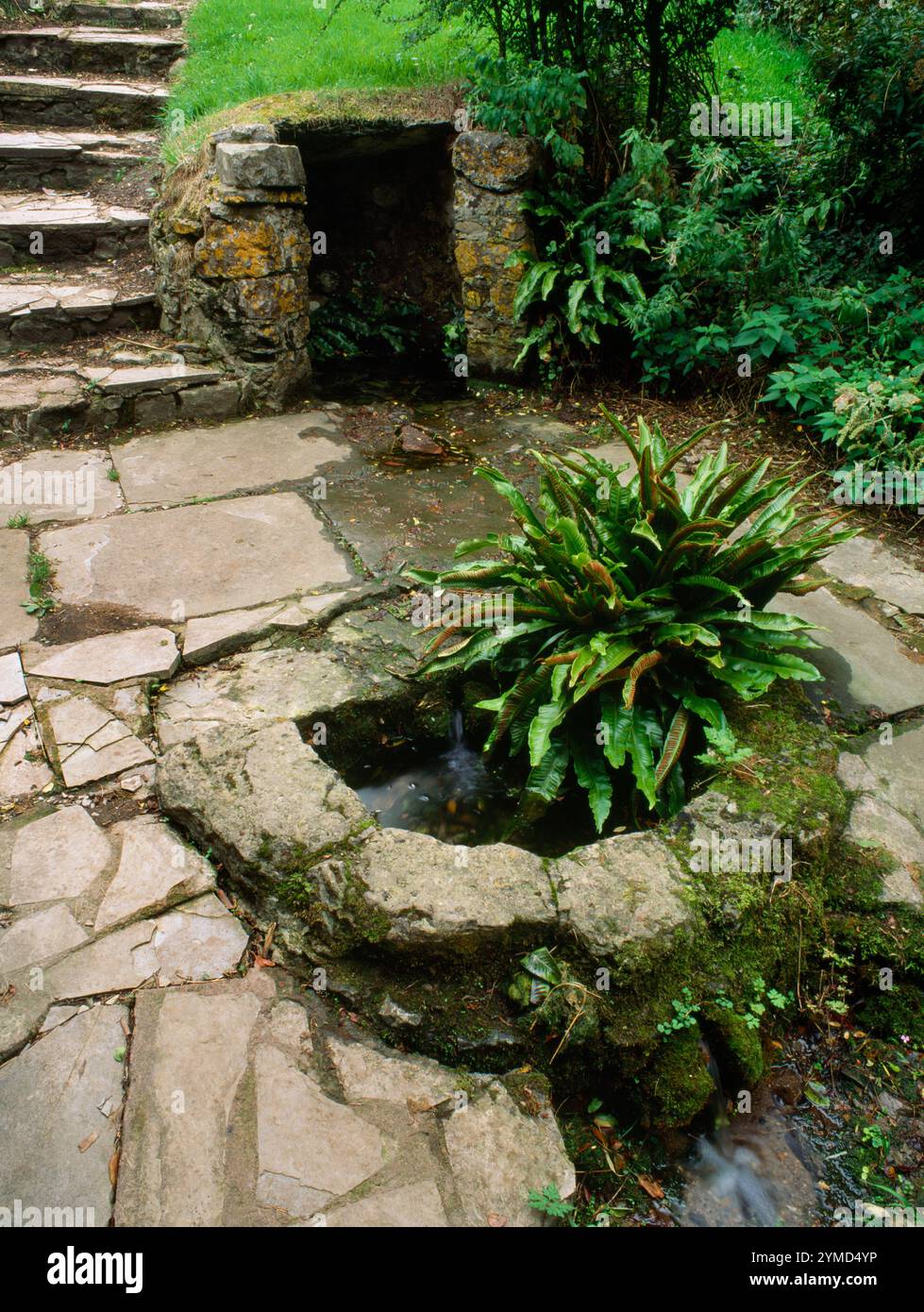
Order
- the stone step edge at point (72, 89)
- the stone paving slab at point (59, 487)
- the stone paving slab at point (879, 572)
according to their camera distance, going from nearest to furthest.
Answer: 1. the stone paving slab at point (879, 572)
2. the stone paving slab at point (59, 487)
3. the stone step edge at point (72, 89)

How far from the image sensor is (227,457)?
16.3ft

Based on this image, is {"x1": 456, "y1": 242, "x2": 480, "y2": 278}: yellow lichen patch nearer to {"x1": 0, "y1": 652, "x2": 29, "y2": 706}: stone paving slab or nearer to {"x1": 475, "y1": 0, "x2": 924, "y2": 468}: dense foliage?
{"x1": 475, "y1": 0, "x2": 924, "y2": 468}: dense foliage

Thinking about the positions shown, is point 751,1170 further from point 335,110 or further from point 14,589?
point 335,110

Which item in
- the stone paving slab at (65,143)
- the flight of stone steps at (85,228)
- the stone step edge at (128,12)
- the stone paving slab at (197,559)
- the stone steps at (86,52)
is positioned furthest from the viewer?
the stone step edge at (128,12)

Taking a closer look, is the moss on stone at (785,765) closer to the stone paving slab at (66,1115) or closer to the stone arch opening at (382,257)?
the stone paving slab at (66,1115)

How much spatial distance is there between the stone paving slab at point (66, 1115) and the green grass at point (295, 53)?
6.08m

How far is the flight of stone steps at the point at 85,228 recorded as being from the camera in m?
5.15

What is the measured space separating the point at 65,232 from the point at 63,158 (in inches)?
45.1

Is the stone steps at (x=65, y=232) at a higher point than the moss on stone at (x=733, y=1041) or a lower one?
higher

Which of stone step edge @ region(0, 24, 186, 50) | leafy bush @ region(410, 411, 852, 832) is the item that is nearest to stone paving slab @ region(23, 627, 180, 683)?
leafy bush @ region(410, 411, 852, 832)

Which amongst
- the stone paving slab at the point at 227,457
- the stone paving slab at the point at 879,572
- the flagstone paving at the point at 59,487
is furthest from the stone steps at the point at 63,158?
the stone paving slab at the point at 879,572

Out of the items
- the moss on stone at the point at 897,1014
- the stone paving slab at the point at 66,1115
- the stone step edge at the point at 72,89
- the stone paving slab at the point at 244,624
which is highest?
the stone step edge at the point at 72,89

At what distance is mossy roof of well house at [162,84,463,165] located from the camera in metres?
5.43
